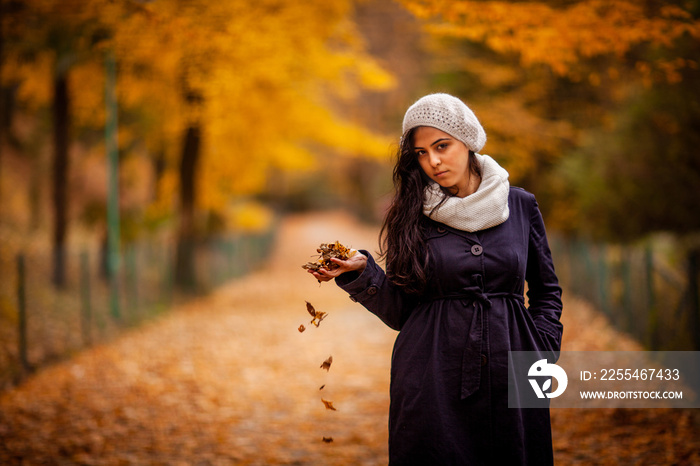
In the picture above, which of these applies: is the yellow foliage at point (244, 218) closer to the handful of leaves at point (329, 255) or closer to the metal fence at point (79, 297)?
the metal fence at point (79, 297)

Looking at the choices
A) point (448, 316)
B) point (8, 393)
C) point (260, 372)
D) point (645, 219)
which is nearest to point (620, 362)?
point (645, 219)

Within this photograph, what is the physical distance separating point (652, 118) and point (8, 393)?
849 centimetres

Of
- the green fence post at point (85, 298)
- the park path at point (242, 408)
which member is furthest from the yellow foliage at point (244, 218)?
the green fence post at point (85, 298)

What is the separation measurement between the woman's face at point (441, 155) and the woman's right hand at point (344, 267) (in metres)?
0.46

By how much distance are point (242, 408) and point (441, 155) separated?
4607 mm

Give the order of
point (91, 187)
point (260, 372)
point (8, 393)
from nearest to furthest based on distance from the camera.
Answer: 1. point (8, 393)
2. point (260, 372)
3. point (91, 187)

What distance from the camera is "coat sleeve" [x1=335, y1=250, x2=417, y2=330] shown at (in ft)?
8.16

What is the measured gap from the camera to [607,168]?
9188 millimetres

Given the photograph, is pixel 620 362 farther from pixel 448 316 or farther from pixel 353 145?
pixel 353 145

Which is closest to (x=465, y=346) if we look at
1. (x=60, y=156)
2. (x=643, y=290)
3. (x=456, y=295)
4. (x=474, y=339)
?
(x=474, y=339)

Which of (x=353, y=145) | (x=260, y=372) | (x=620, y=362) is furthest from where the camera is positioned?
(x=353, y=145)

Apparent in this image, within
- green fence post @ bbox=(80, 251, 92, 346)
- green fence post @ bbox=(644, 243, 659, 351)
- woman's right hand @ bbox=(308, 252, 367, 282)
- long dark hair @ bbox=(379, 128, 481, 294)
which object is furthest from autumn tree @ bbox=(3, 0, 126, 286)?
green fence post @ bbox=(644, 243, 659, 351)

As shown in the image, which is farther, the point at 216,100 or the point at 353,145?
the point at 353,145

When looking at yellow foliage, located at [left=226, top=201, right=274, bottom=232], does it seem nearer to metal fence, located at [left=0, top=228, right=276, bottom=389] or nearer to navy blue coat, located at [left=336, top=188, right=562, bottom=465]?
metal fence, located at [left=0, top=228, right=276, bottom=389]
